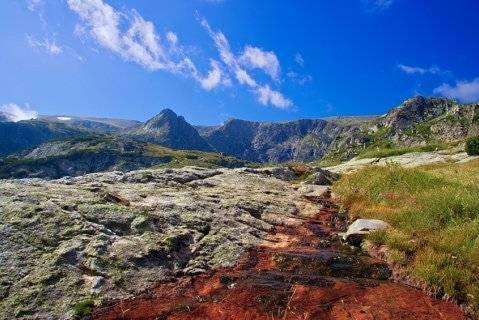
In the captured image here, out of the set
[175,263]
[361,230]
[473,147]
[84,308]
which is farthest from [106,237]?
[473,147]

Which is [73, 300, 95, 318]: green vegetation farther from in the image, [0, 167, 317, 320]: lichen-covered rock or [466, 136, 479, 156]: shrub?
[466, 136, 479, 156]: shrub

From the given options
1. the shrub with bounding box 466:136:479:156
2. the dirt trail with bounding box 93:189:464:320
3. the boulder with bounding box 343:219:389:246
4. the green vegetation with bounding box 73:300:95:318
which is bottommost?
the green vegetation with bounding box 73:300:95:318

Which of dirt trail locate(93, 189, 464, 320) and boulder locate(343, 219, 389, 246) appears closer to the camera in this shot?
dirt trail locate(93, 189, 464, 320)

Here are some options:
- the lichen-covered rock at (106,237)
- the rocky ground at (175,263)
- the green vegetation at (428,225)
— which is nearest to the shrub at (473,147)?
the green vegetation at (428,225)

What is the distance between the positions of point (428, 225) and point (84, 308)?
45.5ft

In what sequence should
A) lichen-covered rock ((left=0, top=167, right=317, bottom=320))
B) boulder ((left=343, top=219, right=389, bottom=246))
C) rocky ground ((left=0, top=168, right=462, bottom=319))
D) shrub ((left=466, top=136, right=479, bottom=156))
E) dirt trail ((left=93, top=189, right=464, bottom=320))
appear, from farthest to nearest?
shrub ((left=466, top=136, right=479, bottom=156)), boulder ((left=343, top=219, right=389, bottom=246)), lichen-covered rock ((left=0, top=167, right=317, bottom=320)), rocky ground ((left=0, top=168, right=462, bottom=319)), dirt trail ((left=93, top=189, right=464, bottom=320))

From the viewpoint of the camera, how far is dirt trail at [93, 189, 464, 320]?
1300 cm

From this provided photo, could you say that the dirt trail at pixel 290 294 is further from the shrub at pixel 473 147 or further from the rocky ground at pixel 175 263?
the shrub at pixel 473 147

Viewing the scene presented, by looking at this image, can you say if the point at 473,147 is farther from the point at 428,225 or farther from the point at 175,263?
the point at 175,263

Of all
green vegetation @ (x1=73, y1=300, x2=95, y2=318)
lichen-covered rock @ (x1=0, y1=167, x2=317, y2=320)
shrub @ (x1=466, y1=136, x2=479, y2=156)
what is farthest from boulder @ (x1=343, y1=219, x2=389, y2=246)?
shrub @ (x1=466, y1=136, x2=479, y2=156)

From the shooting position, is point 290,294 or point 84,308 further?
point 290,294

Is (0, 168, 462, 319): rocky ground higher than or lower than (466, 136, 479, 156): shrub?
lower

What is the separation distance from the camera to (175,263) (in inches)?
663

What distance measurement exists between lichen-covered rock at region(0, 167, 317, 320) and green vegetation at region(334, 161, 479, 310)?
4.92 meters
